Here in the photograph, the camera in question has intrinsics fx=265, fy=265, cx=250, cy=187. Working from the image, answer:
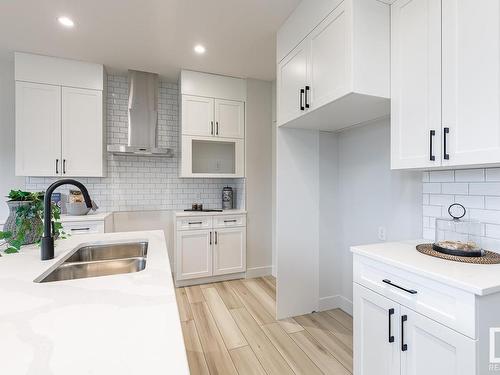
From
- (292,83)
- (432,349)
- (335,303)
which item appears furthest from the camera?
(335,303)

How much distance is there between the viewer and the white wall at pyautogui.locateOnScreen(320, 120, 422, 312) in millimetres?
2027

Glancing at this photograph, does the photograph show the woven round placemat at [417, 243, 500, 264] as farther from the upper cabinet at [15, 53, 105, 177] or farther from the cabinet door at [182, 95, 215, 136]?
the upper cabinet at [15, 53, 105, 177]

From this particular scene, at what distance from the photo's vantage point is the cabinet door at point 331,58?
1.59m

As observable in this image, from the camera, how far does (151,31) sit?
8.23 ft

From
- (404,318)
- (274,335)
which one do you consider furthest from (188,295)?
(404,318)

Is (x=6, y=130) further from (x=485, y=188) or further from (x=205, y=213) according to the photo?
(x=485, y=188)

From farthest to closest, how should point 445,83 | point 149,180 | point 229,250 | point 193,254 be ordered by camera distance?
point 149,180 < point 229,250 < point 193,254 < point 445,83

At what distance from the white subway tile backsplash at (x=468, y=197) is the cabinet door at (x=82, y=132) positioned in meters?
3.32

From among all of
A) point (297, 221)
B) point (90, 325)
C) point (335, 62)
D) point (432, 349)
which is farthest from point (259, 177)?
point (90, 325)

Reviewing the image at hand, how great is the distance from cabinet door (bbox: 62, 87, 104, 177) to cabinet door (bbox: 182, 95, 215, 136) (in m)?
0.99

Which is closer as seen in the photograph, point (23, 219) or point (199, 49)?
point (23, 219)

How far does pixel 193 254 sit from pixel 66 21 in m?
2.69

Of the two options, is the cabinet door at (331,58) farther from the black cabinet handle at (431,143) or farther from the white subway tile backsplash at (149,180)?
the white subway tile backsplash at (149,180)

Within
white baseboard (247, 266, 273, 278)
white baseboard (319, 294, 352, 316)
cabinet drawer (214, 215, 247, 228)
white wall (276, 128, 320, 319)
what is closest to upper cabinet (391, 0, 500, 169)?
white wall (276, 128, 320, 319)
